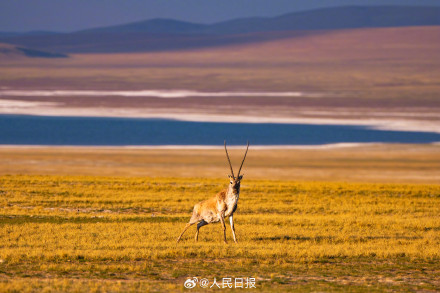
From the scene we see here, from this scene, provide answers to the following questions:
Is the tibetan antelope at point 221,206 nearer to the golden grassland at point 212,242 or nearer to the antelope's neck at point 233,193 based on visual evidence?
the antelope's neck at point 233,193

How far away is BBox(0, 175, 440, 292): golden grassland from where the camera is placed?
12883 millimetres

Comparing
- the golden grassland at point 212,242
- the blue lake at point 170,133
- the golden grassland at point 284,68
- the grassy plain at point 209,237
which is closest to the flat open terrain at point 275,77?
the golden grassland at point 284,68

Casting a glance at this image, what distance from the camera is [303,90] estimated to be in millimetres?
109250

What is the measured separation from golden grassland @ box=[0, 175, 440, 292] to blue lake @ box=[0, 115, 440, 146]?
32.3 metres

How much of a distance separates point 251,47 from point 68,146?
120320mm

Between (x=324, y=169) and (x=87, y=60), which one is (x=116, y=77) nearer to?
(x=87, y=60)

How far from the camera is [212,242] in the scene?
56.7ft

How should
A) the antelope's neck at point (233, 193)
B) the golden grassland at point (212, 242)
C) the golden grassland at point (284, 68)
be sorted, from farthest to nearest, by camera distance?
1. the golden grassland at point (284, 68)
2. the antelope's neck at point (233, 193)
3. the golden grassland at point (212, 242)

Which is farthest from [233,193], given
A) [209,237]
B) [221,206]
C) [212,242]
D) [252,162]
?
[252,162]

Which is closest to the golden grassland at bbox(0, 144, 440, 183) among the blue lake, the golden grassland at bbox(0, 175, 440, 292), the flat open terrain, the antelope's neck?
the blue lake

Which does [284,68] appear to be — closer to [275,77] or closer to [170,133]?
[275,77]

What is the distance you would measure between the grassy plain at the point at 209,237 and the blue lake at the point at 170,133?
2747 centimetres

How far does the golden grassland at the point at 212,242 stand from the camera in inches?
507

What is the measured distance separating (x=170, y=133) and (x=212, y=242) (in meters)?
52.2
